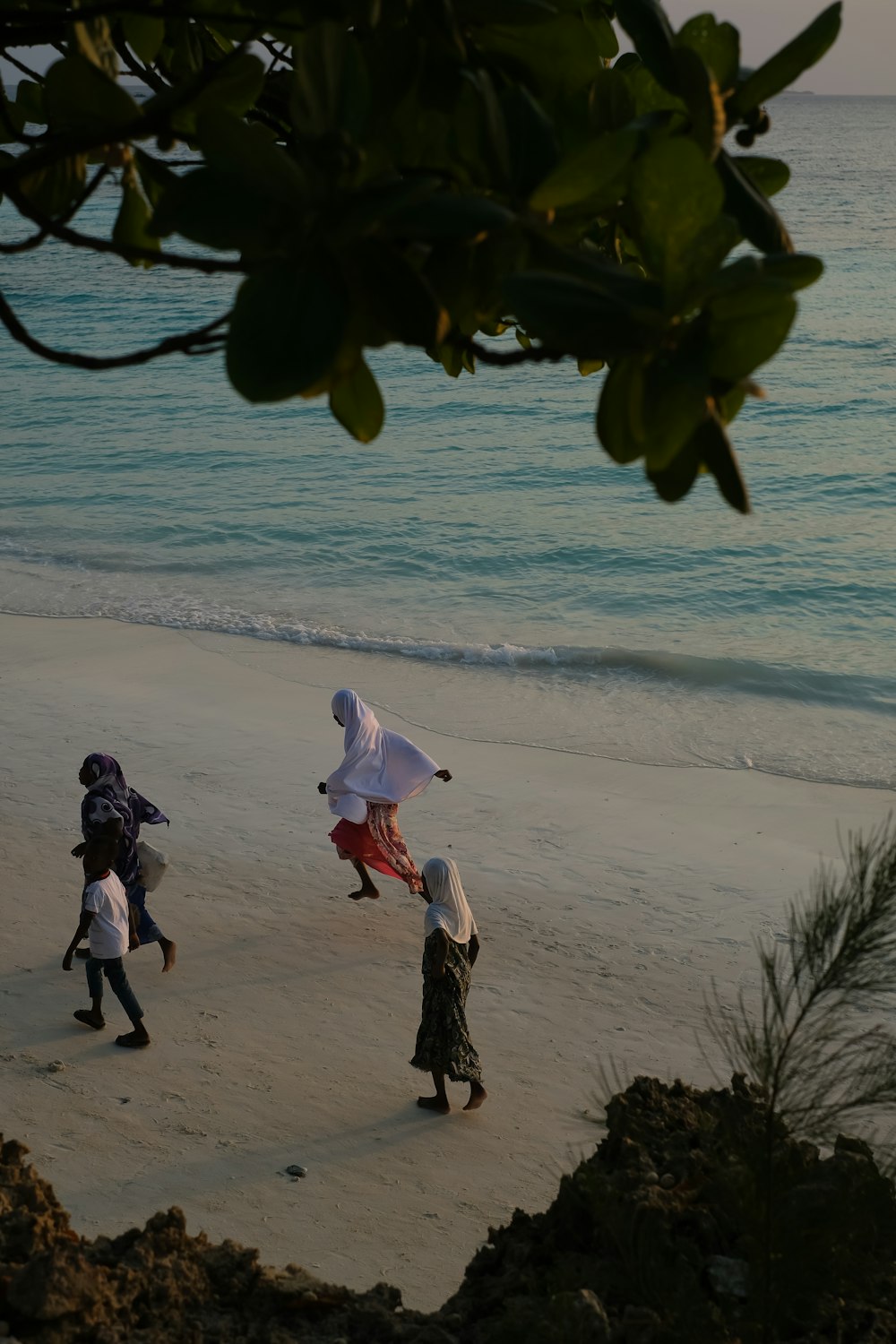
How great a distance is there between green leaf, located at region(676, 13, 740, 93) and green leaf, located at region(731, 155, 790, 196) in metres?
0.17

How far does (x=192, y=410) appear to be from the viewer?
95.7ft

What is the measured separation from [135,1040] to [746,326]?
19.5 ft

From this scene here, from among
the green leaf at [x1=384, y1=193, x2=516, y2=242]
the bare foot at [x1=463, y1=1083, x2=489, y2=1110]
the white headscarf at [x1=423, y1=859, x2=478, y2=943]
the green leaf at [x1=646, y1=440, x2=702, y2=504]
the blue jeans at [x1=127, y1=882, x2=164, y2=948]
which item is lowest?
the blue jeans at [x1=127, y1=882, x2=164, y2=948]

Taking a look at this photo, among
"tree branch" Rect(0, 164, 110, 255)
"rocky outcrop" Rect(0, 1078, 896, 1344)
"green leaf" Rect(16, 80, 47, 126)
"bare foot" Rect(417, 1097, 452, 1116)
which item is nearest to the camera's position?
"tree branch" Rect(0, 164, 110, 255)

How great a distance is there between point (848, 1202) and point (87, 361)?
8.63ft

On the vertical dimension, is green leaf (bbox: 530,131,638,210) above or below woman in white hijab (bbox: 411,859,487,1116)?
above

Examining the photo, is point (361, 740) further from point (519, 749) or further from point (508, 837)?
point (519, 749)

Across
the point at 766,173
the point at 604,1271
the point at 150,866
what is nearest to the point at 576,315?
the point at 766,173

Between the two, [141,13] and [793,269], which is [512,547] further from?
[793,269]

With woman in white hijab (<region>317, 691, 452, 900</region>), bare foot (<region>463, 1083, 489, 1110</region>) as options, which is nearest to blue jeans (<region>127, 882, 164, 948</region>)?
woman in white hijab (<region>317, 691, 452, 900</region>)

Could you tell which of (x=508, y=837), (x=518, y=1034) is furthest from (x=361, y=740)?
(x=518, y=1034)

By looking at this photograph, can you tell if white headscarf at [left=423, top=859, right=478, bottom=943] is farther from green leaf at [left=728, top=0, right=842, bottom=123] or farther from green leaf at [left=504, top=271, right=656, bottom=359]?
green leaf at [left=504, top=271, right=656, bottom=359]

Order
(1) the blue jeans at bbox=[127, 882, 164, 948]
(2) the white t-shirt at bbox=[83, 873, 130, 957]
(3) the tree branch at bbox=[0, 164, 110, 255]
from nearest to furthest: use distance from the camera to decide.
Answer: (3) the tree branch at bbox=[0, 164, 110, 255]
(2) the white t-shirt at bbox=[83, 873, 130, 957]
(1) the blue jeans at bbox=[127, 882, 164, 948]

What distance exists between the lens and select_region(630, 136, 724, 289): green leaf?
1.03m
